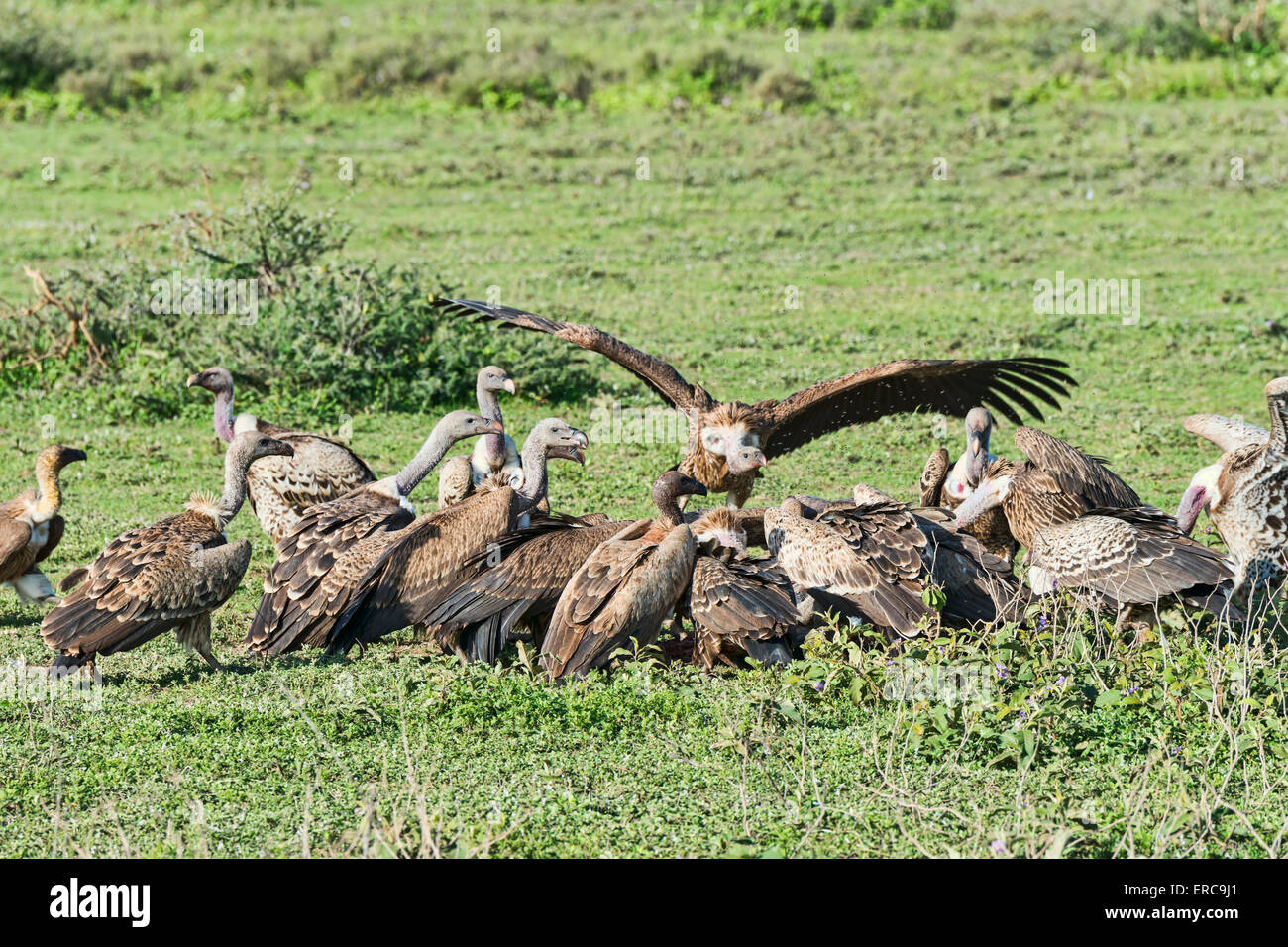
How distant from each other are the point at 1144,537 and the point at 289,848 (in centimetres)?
373

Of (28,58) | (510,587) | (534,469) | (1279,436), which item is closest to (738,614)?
(510,587)

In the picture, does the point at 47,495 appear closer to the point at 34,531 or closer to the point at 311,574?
the point at 34,531

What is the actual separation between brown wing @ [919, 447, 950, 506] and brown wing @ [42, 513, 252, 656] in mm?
3594

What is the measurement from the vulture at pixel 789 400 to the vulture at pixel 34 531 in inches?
87.5

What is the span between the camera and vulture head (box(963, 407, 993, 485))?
8.23 metres

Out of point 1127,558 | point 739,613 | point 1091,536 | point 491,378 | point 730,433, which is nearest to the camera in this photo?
point 739,613

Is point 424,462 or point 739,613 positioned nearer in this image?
point 739,613

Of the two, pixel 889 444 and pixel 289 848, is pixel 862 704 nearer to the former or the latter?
pixel 289 848

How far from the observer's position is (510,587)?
22.1 feet

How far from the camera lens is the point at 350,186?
16.8 meters

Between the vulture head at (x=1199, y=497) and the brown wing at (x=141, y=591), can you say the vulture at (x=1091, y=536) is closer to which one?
the vulture head at (x=1199, y=497)

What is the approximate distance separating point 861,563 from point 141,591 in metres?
2.86

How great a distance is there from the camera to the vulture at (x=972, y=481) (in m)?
7.83

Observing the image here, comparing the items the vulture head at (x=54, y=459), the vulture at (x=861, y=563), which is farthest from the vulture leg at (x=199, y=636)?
the vulture at (x=861, y=563)
